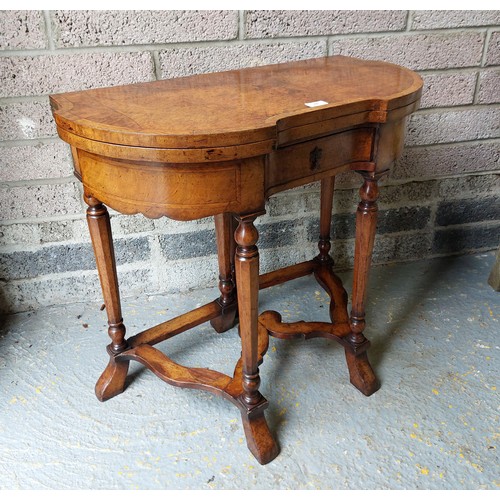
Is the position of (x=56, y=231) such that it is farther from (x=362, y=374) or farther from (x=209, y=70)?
(x=362, y=374)

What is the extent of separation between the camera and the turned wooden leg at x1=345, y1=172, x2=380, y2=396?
1.56 m

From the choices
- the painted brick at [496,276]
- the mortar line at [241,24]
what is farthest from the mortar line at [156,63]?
the painted brick at [496,276]

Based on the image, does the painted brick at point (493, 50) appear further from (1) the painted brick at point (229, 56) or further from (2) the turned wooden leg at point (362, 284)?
(2) the turned wooden leg at point (362, 284)

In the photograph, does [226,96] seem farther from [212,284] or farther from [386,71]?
[212,284]

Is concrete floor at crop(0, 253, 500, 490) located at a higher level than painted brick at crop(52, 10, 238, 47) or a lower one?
lower

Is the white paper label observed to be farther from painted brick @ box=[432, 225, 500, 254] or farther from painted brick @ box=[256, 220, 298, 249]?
painted brick @ box=[432, 225, 500, 254]

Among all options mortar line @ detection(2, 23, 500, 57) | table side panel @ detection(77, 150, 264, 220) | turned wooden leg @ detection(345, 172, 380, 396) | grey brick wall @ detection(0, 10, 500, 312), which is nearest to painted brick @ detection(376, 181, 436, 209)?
grey brick wall @ detection(0, 10, 500, 312)

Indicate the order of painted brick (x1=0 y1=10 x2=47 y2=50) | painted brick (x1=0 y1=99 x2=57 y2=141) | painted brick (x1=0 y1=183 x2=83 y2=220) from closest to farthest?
painted brick (x1=0 y1=10 x2=47 y2=50), painted brick (x1=0 y1=99 x2=57 y2=141), painted brick (x1=0 y1=183 x2=83 y2=220)

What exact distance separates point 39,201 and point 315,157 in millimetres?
1176

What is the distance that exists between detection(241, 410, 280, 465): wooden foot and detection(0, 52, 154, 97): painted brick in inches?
47.4

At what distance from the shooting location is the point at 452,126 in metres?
2.26

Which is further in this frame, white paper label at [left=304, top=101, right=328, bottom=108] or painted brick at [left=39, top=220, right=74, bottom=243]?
painted brick at [left=39, top=220, right=74, bottom=243]

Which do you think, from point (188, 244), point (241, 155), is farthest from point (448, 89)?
point (241, 155)
